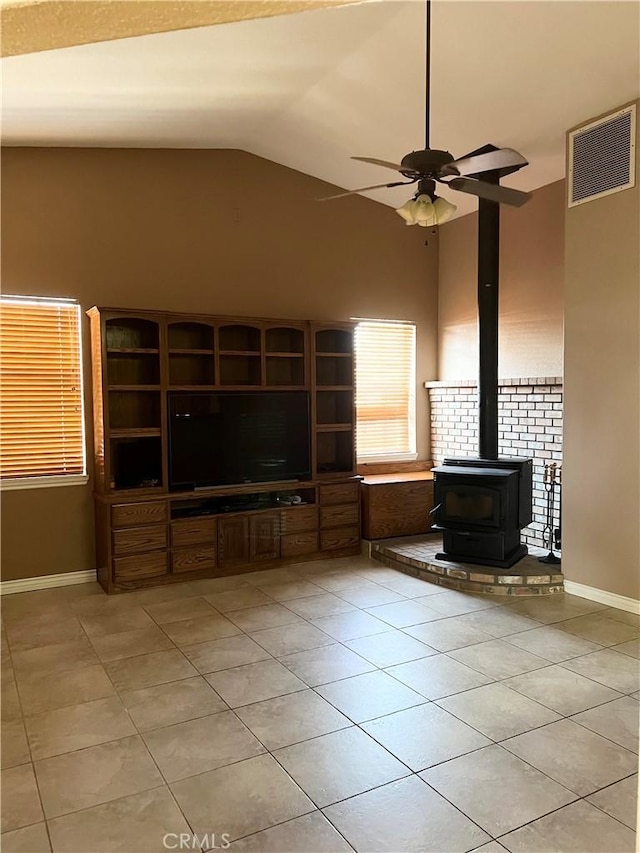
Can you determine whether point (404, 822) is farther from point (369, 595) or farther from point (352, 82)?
point (352, 82)

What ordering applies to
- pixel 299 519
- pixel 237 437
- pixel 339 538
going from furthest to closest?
1. pixel 339 538
2. pixel 299 519
3. pixel 237 437

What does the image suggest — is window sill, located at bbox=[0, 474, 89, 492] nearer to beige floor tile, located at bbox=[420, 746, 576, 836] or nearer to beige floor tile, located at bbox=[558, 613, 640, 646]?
beige floor tile, located at bbox=[420, 746, 576, 836]

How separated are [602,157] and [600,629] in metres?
3.07

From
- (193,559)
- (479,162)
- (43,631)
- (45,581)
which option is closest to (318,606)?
(193,559)

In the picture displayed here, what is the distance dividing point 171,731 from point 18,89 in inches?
141

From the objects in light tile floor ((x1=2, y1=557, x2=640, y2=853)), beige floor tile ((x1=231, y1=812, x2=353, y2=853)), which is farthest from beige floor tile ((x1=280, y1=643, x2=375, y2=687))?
beige floor tile ((x1=231, y1=812, x2=353, y2=853))

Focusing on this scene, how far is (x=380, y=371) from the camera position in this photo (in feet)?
21.0

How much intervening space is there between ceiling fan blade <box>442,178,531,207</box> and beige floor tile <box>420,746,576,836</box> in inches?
102

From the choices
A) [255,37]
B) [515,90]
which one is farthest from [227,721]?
[515,90]

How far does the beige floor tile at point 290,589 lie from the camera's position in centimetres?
464

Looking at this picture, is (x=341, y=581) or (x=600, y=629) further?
(x=341, y=581)

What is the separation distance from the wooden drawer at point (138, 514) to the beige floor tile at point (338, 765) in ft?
8.26

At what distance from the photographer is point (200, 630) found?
3.99 m

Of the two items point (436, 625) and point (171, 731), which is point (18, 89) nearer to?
point (171, 731)
